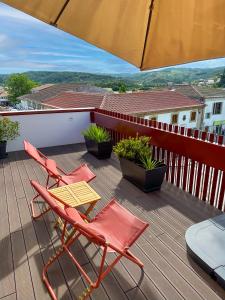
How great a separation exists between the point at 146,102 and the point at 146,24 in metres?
28.3

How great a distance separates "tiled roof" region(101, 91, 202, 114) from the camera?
27188 mm

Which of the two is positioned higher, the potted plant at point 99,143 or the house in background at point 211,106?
the potted plant at point 99,143

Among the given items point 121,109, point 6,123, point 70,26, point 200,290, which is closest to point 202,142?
point 200,290

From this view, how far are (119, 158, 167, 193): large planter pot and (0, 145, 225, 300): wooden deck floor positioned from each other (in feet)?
0.37

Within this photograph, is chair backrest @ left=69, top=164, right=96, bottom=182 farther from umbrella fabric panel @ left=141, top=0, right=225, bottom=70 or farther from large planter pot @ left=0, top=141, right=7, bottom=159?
large planter pot @ left=0, top=141, right=7, bottom=159

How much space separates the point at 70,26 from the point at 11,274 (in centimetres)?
227

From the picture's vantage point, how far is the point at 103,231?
7.58ft

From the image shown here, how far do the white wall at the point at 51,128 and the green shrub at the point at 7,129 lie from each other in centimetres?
34

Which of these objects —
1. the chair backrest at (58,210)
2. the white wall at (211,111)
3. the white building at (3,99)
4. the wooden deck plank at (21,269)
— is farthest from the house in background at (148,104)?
the white building at (3,99)

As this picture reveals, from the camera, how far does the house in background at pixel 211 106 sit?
1374 inches

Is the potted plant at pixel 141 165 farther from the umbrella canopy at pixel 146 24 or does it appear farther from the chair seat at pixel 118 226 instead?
the umbrella canopy at pixel 146 24

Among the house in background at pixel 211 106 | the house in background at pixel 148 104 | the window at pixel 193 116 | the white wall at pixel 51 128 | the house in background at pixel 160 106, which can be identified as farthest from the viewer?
the house in background at pixel 211 106

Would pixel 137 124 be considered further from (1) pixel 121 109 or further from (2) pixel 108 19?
(1) pixel 121 109

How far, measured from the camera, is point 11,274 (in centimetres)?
231
